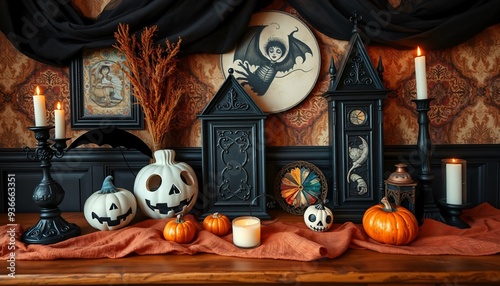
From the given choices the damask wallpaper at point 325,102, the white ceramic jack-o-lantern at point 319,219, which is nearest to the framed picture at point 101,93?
the damask wallpaper at point 325,102

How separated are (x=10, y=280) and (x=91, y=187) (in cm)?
55

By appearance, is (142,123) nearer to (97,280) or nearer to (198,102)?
(198,102)

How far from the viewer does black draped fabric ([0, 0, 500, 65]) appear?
3.97 feet

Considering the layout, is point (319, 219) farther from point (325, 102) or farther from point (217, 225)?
point (325, 102)

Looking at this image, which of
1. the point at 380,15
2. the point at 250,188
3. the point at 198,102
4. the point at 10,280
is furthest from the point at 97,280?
the point at 380,15

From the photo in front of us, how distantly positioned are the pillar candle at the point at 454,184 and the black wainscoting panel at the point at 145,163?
0.20m

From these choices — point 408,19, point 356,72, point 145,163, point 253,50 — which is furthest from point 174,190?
point 408,19

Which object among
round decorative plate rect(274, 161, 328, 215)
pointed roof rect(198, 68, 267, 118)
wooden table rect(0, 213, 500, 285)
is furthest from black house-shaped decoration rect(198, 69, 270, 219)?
wooden table rect(0, 213, 500, 285)

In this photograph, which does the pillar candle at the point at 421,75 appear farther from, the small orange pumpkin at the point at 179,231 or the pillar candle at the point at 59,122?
the pillar candle at the point at 59,122

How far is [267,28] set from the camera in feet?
4.27

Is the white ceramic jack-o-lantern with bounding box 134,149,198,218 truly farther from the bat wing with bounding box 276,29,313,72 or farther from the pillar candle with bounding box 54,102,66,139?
the bat wing with bounding box 276,29,313,72

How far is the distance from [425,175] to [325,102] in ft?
1.57

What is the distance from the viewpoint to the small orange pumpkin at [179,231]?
0.98m

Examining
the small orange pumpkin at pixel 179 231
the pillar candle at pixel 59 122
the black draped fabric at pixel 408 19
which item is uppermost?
the black draped fabric at pixel 408 19
